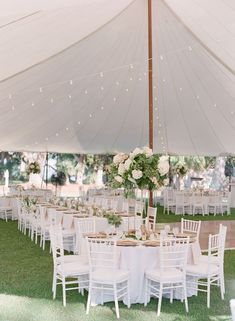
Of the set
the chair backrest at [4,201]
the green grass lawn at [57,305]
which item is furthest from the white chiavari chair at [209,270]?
the chair backrest at [4,201]

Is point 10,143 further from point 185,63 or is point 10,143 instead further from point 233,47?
point 233,47

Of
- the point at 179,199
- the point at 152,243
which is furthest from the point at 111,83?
the point at 152,243

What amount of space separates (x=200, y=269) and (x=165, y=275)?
23.1 inches

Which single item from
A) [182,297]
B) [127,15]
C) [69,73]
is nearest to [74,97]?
[69,73]

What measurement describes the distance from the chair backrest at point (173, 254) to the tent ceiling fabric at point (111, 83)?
2.99 metres

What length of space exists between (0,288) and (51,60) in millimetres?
5084

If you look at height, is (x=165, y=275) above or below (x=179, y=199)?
below

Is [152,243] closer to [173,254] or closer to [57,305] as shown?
[173,254]

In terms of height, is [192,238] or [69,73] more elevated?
[69,73]

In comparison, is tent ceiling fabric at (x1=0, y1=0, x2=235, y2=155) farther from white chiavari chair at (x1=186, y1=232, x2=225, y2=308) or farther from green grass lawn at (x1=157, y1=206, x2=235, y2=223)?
white chiavari chair at (x1=186, y1=232, x2=225, y2=308)

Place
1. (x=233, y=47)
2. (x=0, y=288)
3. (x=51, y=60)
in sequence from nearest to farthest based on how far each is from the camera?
(x=0, y=288) < (x=233, y=47) < (x=51, y=60)

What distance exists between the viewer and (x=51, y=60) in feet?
32.2

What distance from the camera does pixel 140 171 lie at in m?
6.55

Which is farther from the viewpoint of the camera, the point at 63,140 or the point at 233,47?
the point at 63,140
